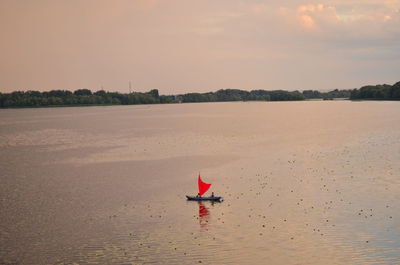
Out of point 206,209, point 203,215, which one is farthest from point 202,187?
point 203,215

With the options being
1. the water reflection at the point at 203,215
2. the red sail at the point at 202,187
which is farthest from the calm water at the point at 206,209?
the red sail at the point at 202,187

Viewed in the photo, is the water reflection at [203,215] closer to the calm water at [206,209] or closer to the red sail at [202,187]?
the calm water at [206,209]

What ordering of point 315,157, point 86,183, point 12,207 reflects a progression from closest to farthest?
point 12,207
point 86,183
point 315,157

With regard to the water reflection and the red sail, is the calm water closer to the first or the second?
the water reflection

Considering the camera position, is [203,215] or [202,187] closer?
[203,215]

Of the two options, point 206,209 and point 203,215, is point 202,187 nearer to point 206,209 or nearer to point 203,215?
point 206,209

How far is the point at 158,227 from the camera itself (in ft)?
110

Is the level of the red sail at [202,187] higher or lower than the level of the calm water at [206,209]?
higher

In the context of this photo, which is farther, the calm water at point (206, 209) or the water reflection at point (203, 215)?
the water reflection at point (203, 215)

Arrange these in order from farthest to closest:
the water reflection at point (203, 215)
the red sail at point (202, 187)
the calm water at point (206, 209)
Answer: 1. the red sail at point (202, 187)
2. the water reflection at point (203, 215)
3. the calm water at point (206, 209)

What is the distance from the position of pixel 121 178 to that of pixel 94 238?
2190 centimetres

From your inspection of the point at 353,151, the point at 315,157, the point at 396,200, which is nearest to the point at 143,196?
the point at 396,200

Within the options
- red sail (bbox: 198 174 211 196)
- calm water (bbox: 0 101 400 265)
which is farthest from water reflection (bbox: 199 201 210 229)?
red sail (bbox: 198 174 211 196)

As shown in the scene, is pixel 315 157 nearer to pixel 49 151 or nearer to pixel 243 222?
pixel 243 222
